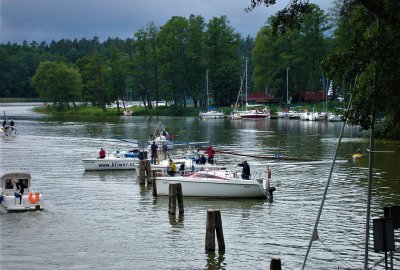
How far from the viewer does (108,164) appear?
50062mm

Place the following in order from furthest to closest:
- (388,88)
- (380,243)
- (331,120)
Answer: (331,120), (388,88), (380,243)

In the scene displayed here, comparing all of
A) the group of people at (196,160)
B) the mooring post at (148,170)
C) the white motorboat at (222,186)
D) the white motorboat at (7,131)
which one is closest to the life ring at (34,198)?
the white motorboat at (222,186)

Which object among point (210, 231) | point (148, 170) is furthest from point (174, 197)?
point (148, 170)

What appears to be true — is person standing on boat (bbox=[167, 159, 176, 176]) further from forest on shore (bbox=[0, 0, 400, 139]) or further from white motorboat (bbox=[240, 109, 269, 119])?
white motorboat (bbox=[240, 109, 269, 119])

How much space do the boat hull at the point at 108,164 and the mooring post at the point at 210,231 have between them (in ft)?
83.4

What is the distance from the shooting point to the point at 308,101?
6048 inches

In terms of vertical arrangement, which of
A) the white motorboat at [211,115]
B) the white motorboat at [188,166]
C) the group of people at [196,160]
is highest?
the white motorboat at [211,115]

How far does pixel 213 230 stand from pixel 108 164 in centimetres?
2650

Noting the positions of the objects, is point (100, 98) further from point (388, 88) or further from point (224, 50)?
point (388, 88)

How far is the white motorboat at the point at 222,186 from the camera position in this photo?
A: 35.9 metres

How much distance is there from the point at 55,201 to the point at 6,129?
2335 inches

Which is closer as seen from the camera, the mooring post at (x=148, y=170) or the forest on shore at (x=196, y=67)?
the mooring post at (x=148, y=170)

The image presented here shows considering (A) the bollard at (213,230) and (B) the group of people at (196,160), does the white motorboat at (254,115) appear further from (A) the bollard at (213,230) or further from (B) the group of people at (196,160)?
(A) the bollard at (213,230)

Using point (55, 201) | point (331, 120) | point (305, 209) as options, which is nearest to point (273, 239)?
point (305, 209)
